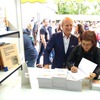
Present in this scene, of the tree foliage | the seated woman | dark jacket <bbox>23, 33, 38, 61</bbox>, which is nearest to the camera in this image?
the seated woman

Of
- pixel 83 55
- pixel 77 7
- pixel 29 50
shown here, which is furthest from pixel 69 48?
pixel 77 7

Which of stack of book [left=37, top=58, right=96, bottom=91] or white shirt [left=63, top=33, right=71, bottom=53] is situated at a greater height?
white shirt [left=63, top=33, right=71, bottom=53]

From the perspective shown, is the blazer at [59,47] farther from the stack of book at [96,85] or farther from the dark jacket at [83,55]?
the stack of book at [96,85]

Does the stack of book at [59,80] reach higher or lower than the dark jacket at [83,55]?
lower

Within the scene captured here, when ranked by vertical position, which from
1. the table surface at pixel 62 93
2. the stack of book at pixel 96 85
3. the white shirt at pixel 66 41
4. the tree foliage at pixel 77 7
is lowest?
the table surface at pixel 62 93

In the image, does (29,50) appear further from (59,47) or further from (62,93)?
(62,93)

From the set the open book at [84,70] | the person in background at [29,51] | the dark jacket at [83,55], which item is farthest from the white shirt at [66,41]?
the person in background at [29,51]

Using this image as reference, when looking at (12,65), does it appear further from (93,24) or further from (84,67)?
(93,24)

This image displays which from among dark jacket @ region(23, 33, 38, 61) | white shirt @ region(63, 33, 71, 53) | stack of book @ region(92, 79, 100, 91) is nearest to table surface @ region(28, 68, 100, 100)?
stack of book @ region(92, 79, 100, 91)

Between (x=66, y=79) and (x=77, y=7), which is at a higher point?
(x=77, y=7)

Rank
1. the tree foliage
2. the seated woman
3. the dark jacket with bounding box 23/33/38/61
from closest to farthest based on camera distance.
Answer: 1. the seated woman
2. the dark jacket with bounding box 23/33/38/61
3. the tree foliage

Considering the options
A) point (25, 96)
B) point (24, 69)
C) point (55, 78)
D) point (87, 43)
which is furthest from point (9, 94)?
point (87, 43)

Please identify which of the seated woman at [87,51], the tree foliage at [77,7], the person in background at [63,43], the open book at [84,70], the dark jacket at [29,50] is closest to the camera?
the open book at [84,70]

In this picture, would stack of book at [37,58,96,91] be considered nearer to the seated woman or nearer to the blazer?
the seated woman
